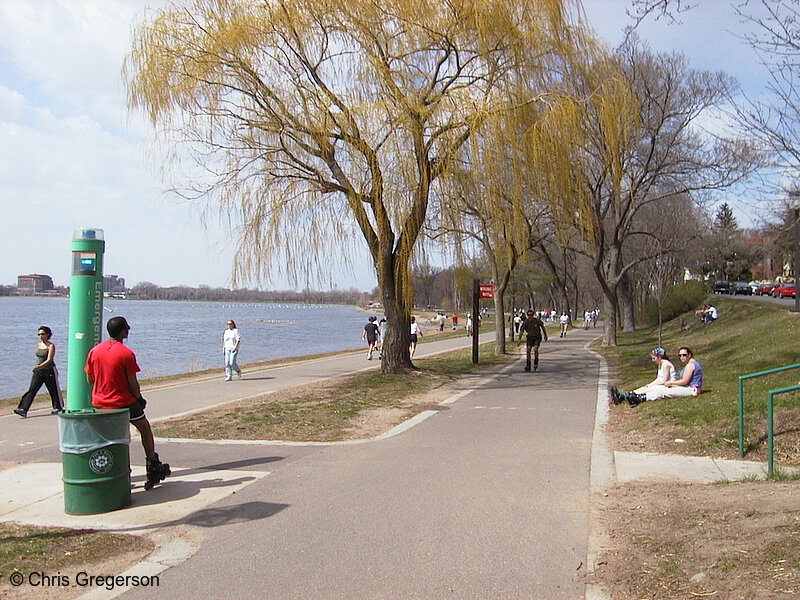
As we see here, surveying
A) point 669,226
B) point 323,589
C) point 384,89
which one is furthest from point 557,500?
point 669,226

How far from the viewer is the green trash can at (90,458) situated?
6.18 metres

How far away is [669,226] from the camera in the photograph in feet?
102

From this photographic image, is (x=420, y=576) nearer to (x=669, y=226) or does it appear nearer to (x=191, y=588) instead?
(x=191, y=588)

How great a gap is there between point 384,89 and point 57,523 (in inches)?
426

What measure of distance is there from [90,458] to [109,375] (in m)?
0.85

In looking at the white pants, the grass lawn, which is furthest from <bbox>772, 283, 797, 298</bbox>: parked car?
the white pants

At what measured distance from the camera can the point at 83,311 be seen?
24.6 ft

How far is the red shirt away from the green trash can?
45 centimetres

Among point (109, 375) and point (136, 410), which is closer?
Result: point (109, 375)

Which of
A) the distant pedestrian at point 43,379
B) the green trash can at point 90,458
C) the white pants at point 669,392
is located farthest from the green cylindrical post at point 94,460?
the white pants at point 669,392

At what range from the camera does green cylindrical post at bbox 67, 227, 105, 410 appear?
7480mm

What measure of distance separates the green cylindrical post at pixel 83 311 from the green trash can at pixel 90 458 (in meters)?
1.33

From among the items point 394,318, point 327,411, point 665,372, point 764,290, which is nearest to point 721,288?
point 764,290

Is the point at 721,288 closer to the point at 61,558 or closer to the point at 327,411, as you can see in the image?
the point at 327,411
